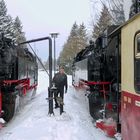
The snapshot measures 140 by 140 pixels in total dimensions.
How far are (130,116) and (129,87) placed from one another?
0.47 m

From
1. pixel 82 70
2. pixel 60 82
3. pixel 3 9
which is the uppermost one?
pixel 3 9

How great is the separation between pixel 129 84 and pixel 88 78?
6.92 meters

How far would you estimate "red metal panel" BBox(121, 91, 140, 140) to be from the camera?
246 inches

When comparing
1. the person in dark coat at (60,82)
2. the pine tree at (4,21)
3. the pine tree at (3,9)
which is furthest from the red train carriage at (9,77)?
the pine tree at (3,9)

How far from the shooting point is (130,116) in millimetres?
6762

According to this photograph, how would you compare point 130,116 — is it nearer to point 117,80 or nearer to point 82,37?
point 117,80

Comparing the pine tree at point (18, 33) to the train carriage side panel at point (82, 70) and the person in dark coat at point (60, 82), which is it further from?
the person in dark coat at point (60, 82)

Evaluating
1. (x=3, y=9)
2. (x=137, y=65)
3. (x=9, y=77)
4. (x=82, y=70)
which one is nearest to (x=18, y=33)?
(x=3, y=9)

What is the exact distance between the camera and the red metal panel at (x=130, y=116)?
20.5ft

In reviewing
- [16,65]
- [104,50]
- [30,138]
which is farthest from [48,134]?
[16,65]

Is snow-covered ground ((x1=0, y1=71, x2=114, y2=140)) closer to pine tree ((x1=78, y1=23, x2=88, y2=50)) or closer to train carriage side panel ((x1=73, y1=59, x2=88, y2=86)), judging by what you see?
train carriage side panel ((x1=73, y1=59, x2=88, y2=86))

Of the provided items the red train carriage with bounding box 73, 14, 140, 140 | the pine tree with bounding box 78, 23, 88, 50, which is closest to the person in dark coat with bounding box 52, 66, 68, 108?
the red train carriage with bounding box 73, 14, 140, 140

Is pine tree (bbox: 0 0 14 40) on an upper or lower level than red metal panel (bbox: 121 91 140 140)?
upper

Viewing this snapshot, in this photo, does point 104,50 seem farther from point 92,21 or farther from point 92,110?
point 92,21
